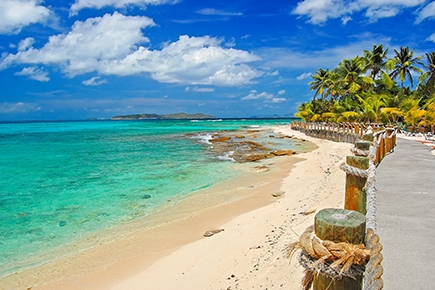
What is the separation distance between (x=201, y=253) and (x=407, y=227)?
3.89 meters

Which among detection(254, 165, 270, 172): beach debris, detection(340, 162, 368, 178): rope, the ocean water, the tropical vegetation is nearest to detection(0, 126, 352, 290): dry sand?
the ocean water

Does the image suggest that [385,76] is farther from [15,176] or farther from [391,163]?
[15,176]

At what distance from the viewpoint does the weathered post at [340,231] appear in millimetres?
1881

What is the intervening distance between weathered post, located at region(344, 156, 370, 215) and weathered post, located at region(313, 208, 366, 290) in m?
2.10

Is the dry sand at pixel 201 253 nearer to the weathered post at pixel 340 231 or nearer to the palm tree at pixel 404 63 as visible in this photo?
the weathered post at pixel 340 231

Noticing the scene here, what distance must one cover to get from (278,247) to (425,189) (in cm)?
322

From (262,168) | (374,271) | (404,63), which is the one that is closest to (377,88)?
(404,63)

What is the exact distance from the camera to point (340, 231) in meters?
1.88

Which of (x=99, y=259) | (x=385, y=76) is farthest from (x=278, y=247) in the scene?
(x=385, y=76)

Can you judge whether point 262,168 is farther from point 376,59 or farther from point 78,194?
point 376,59

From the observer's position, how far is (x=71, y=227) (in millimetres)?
9023

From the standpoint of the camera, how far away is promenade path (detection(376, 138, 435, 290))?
3.05 meters

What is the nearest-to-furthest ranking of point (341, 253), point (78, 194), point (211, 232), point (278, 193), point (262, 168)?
1. point (341, 253)
2. point (211, 232)
3. point (278, 193)
4. point (78, 194)
5. point (262, 168)

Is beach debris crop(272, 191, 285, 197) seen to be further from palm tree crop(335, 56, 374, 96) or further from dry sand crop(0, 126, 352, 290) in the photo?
palm tree crop(335, 56, 374, 96)
